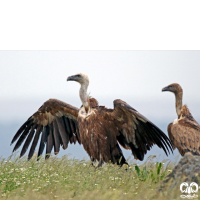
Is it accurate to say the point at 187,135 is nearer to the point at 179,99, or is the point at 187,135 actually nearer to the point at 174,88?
the point at 179,99

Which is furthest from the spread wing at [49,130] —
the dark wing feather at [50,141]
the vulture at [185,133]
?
the vulture at [185,133]

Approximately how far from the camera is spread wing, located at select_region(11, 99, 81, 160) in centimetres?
882

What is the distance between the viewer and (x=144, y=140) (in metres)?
7.33

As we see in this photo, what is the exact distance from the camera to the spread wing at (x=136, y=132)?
6.86 metres

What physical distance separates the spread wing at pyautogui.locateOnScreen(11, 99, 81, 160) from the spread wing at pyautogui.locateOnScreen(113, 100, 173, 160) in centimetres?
175

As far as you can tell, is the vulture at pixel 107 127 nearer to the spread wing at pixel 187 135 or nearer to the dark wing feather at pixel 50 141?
the dark wing feather at pixel 50 141

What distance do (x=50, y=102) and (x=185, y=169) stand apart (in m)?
4.50

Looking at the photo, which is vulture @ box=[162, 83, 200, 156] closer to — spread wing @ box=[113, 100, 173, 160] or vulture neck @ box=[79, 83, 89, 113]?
spread wing @ box=[113, 100, 173, 160]

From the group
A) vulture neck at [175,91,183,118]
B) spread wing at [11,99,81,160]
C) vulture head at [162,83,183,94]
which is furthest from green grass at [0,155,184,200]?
vulture head at [162,83,183,94]

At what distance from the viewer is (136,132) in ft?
24.2

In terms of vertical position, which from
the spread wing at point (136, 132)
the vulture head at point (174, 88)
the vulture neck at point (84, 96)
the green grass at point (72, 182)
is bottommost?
the green grass at point (72, 182)

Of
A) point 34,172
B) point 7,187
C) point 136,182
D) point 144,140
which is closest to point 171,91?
point 144,140

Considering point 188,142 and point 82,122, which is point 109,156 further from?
point 188,142

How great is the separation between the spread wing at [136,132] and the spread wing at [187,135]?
3.62ft
